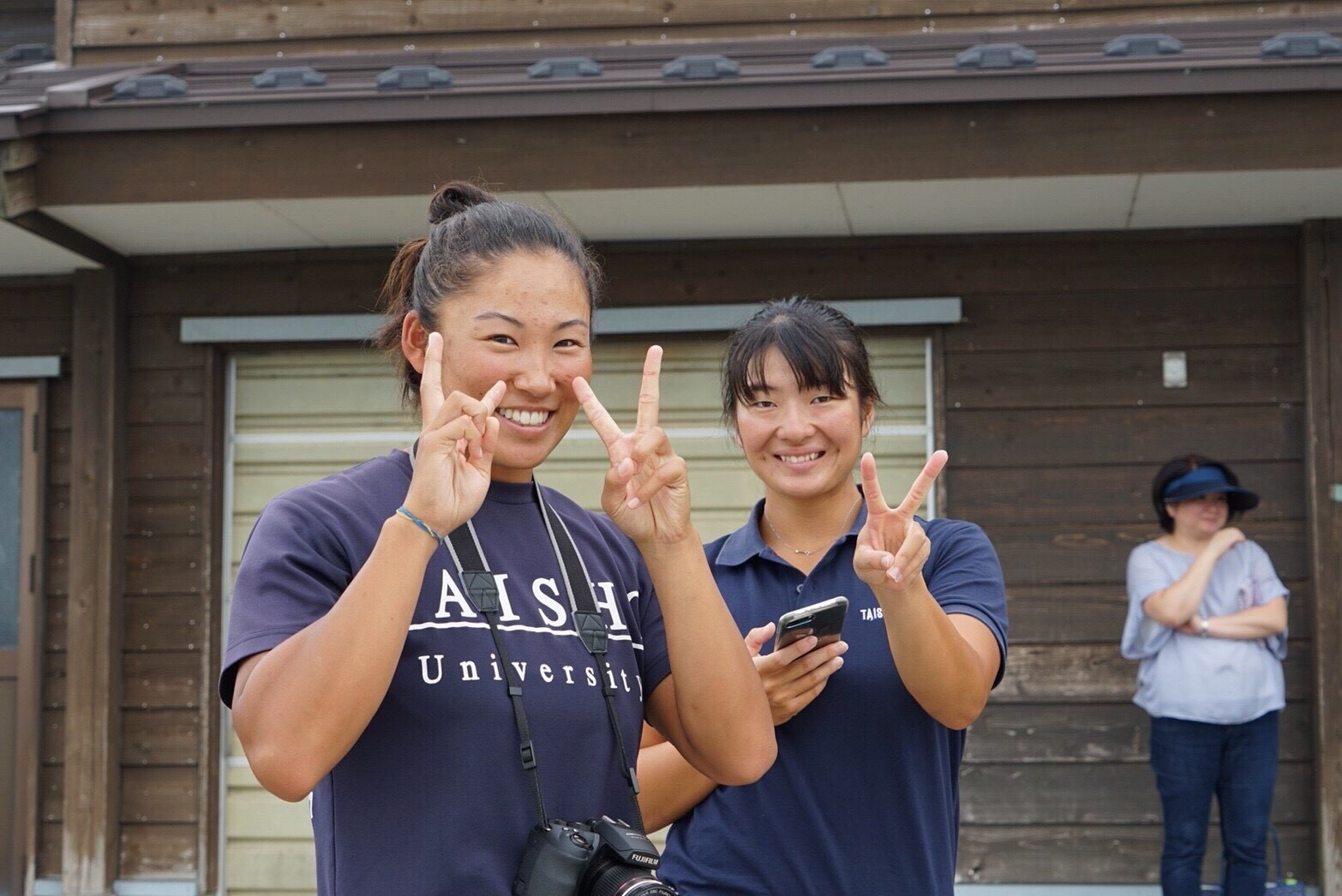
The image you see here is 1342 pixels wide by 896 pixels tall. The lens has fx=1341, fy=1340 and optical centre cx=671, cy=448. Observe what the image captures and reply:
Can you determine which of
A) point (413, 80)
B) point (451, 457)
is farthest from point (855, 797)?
point (413, 80)

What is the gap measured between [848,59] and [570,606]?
3.34 meters

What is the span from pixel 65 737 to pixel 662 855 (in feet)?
12.4

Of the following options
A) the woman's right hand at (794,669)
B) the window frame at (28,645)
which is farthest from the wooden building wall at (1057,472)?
the woman's right hand at (794,669)

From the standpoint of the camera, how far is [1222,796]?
4.50 metres

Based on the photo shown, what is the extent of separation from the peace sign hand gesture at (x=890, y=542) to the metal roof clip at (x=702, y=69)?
2.69 metres

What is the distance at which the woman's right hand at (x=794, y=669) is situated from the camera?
1921 mm

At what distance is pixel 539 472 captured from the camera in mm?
5309

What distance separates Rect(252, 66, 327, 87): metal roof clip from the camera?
4602 mm

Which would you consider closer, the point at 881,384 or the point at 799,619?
the point at 799,619

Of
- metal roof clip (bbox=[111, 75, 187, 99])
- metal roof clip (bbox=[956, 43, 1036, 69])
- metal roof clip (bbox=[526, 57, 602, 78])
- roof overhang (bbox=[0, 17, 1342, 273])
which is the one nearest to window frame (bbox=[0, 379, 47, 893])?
roof overhang (bbox=[0, 17, 1342, 273])

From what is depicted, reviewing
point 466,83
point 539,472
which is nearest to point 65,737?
point 539,472

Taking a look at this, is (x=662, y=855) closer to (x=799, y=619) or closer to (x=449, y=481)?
(x=799, y=619)

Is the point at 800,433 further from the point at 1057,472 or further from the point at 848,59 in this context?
the point at 1057,472

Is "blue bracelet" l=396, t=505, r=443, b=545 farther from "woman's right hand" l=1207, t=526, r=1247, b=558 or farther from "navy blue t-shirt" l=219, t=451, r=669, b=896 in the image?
"woman's right hand" l=1207, t=526, r=1247, b=558
